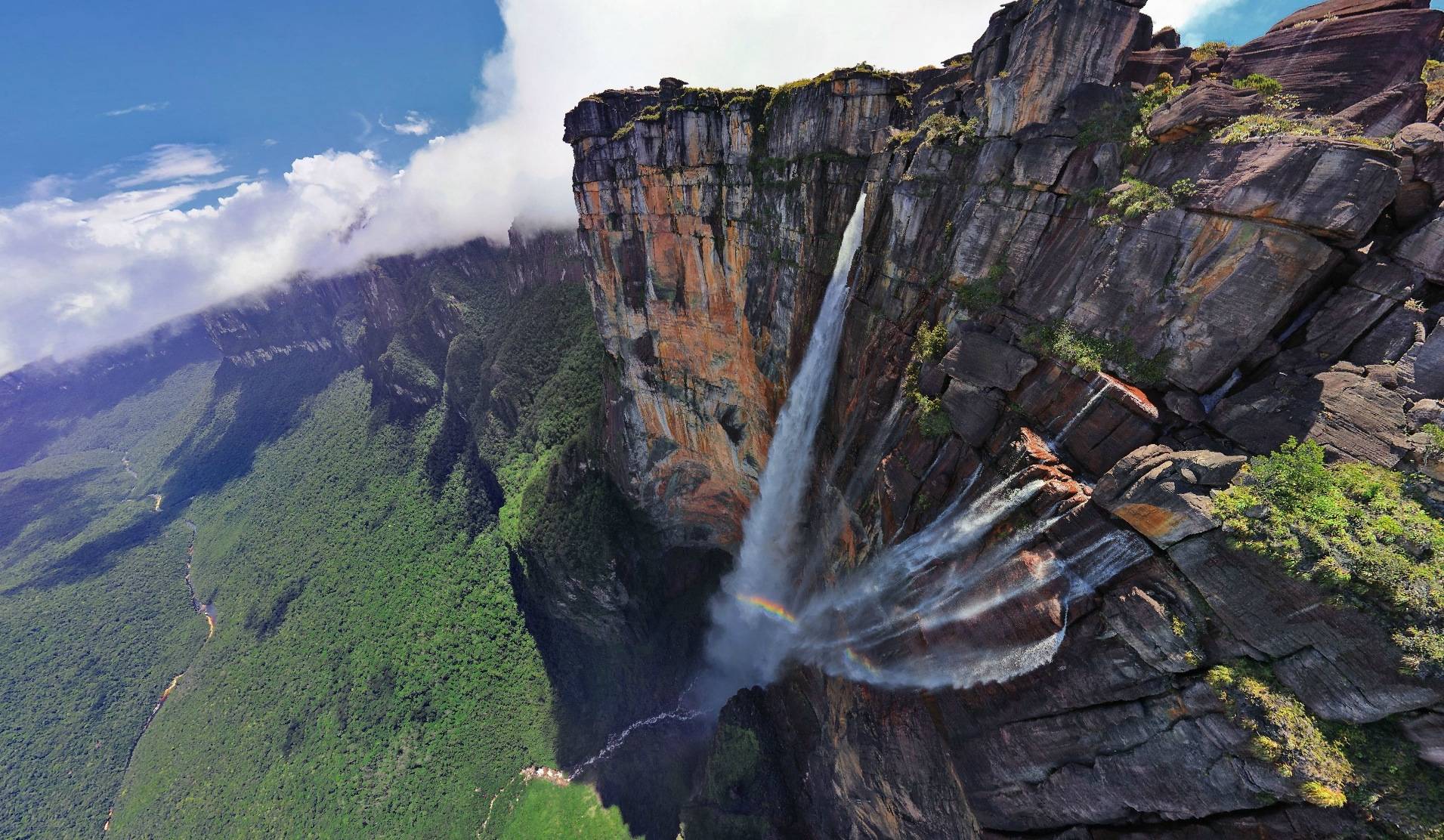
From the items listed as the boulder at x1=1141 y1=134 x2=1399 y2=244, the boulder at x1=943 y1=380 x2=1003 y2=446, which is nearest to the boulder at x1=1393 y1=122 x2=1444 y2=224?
the boulder at x1=1141 y1=134 x2=1399 y2=244

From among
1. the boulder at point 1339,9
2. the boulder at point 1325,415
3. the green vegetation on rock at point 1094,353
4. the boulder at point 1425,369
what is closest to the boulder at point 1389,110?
the boulder at point 1339,9

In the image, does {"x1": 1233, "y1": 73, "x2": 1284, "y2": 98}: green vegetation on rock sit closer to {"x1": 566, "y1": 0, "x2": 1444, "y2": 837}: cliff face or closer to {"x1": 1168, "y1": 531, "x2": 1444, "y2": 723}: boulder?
{"x1": 566, "y1": 0, "x2": 1444, "y2": 837}: cliff face

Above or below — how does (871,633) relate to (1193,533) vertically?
below

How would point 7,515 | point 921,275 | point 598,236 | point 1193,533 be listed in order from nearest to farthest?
1. point 1193,533
2. point 921,275
3. point 598,236
4. point 7,515

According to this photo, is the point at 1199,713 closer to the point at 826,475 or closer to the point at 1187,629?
the point at 1187,629

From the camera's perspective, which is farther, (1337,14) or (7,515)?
(7,515)

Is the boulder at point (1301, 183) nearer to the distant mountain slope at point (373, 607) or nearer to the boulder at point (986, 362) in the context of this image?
the boulder at point (986, 362)

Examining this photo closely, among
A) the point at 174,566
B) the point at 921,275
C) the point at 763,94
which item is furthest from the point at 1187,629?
the point at 174,566

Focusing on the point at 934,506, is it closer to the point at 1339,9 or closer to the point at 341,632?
the point at 1339,9
